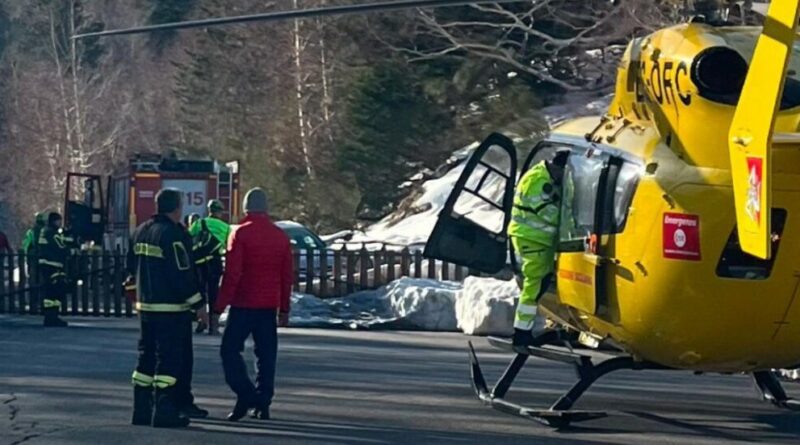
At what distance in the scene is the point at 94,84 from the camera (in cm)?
6366

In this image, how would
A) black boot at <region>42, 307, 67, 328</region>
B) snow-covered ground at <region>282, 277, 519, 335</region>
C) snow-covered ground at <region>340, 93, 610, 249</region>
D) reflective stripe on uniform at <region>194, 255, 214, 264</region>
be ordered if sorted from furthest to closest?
snow-covered ground at <region>340, 93, 610, 249</region>
black boot at <region>42, 307, 67, 328</region>
snow-covered ground at <region>282, 277, 519, 335</region>
reflective stripe on uniform at <region>194, 255, 214, 264</region>

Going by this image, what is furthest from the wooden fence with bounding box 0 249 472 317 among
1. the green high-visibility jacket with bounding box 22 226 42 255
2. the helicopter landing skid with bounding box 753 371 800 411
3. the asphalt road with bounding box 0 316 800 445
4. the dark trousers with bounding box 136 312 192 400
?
the dark trousers with bounding box 136 312 192 400

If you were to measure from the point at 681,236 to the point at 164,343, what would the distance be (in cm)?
391

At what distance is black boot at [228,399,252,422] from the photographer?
38.5 ft

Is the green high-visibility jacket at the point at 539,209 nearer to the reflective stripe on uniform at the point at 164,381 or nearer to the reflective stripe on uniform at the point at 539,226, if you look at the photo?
the reflective stripe on uniform at the point at 539,226

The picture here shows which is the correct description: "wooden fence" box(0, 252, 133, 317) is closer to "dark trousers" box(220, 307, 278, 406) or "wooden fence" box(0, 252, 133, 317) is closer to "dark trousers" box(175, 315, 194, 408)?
"dark trousers" box(175, 315, 194, 408)

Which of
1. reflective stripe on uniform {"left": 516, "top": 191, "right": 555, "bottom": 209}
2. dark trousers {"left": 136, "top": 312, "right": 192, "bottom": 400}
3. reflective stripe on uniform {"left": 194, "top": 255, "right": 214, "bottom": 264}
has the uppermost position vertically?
reflective stripe on uniform {"left": 516, "top": 191, "right": 555, "bottom": 209}

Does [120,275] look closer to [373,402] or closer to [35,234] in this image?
[35,234]

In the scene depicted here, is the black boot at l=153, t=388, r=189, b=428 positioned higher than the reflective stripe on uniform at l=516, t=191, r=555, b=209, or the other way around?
the reflective stripe on uniform at l=516, t=191, r=555, b=209

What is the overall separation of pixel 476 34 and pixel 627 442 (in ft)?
88.5

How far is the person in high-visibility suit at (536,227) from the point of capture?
11.9 m

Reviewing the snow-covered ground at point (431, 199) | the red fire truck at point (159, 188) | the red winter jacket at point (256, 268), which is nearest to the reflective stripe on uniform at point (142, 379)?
the red winter jacket at point (256, 268)

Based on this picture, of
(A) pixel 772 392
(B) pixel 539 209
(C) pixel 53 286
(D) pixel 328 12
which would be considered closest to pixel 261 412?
(B) pixel 539 209

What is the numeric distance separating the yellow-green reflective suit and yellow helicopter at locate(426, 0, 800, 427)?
18 cm
